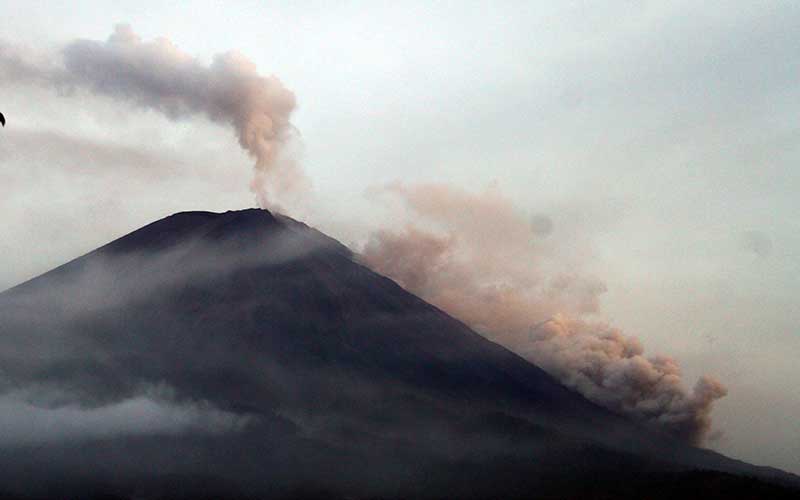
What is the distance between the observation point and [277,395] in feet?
489

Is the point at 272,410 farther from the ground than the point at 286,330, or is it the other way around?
the point at 286,330

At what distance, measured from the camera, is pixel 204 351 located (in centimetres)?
15388

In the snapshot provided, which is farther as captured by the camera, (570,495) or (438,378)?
(438,378)

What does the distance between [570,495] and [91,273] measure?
9950cm

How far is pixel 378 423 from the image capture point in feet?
476

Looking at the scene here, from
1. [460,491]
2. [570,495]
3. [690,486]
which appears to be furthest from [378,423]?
[690,486]

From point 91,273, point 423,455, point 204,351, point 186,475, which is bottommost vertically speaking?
point 186,475

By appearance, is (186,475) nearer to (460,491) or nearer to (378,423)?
(378,423)

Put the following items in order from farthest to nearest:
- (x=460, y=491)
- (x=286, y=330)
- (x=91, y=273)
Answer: (x=91, y=273), (x=286, y=330), (x=460, y=491)

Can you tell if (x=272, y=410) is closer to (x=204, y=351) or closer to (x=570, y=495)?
(x=204, y=351)

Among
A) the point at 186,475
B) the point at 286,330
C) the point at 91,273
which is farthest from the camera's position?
the point at 91,273

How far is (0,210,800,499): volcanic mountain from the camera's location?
13262 cm

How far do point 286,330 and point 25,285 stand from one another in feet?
173

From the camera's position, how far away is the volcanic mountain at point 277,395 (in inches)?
5221
